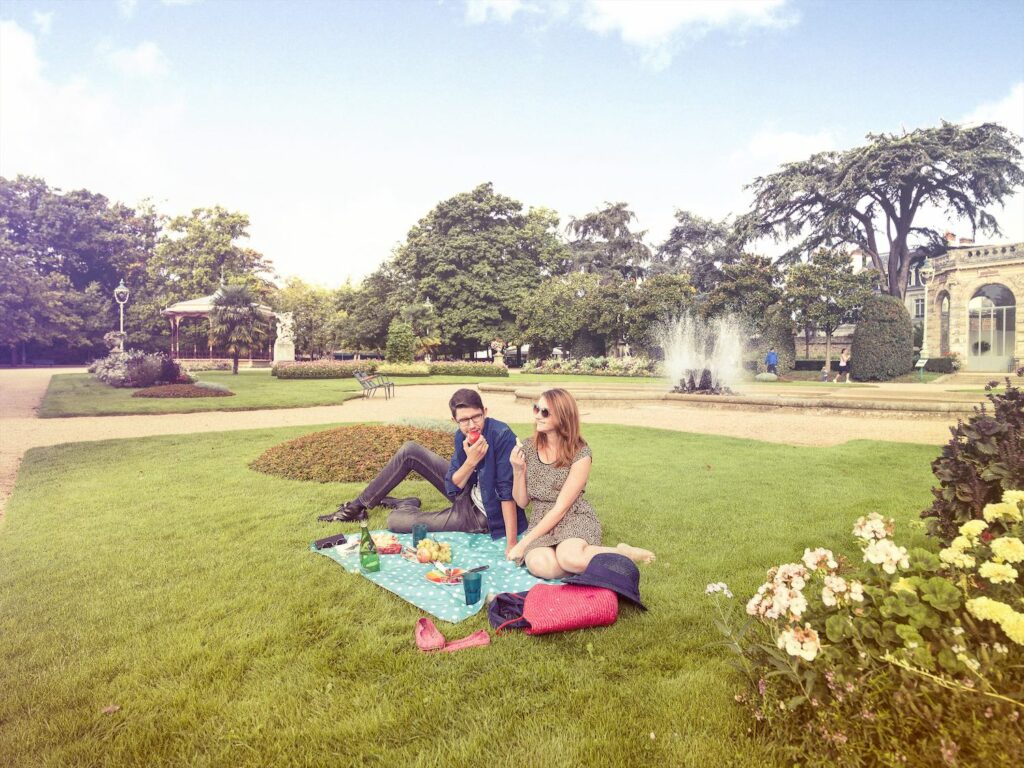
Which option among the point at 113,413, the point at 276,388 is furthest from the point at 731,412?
the point at 276,388

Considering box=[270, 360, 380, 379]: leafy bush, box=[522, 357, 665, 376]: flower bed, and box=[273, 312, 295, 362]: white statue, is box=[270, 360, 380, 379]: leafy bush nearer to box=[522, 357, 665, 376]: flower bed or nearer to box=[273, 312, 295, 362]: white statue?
box=[273, 312, 295, 362]: white statue

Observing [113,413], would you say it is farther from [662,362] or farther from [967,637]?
[662,362]

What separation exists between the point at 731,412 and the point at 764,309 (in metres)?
21.3

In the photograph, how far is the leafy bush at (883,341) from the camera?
2914cm

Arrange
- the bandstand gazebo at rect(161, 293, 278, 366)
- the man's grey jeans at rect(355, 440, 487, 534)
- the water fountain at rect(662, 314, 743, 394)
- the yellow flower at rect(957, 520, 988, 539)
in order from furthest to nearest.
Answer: the bandstand gazebo at rect(161, 293, 278, 366), the water fountain at rect(662, 314, 743, 394), the man's grey jeans at rect(355, 440, 487, 534), the yellow flower at rect(957, 520, 988, 539)

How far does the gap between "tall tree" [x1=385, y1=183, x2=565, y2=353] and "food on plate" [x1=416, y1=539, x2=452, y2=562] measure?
35315 mm

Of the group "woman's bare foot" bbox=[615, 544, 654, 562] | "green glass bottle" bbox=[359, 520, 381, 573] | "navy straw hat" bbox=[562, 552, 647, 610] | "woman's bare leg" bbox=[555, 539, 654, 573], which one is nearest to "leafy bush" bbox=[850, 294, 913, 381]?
"woman's bare foot" bbox=[615, 544, 654, 562]

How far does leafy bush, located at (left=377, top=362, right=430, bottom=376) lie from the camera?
30.6 m

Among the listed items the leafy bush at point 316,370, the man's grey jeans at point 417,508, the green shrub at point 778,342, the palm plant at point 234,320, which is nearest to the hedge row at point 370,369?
the leafy bush at point 316,370

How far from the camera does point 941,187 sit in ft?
109

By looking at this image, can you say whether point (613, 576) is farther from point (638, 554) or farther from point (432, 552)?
point (432, 552)

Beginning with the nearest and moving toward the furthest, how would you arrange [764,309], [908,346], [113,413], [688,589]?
1. [688,589]
2. [113,413]
3. [908,346]
4. [764,309]

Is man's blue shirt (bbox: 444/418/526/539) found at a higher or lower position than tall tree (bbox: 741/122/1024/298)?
lower

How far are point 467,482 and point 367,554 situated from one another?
1.08 meters
